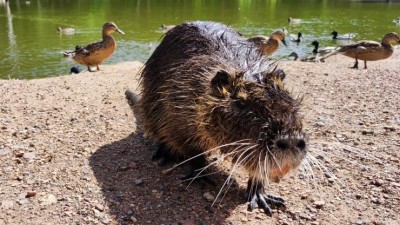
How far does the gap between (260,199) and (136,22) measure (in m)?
22.3

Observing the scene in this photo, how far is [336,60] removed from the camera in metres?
A: 14.9

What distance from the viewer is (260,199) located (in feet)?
11.9

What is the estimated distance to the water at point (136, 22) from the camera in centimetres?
1505

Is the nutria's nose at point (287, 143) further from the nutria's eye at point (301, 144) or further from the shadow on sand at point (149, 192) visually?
the shadow on sand at point (149, 192)

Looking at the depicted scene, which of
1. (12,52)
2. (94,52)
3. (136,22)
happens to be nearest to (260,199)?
(94,52)

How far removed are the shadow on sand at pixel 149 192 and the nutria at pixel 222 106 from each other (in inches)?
7.7

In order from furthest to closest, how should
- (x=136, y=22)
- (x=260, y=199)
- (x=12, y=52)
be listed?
(x=136, y=22) → (x=12, y=52) → (x=260, y=199)

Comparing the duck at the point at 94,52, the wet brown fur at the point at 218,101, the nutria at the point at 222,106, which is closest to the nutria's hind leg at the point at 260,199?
the nutria at the point at 222,106

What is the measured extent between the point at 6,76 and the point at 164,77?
365 inches

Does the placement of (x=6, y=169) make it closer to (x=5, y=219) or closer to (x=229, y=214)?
(x=5, y=219)

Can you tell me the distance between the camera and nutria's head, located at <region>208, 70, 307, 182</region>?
2.75 meters

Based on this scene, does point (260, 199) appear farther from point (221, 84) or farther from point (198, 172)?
point (221, 84)

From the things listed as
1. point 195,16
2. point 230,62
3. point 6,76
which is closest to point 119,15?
point 195,16

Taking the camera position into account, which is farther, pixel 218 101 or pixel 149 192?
pixel 149 192
